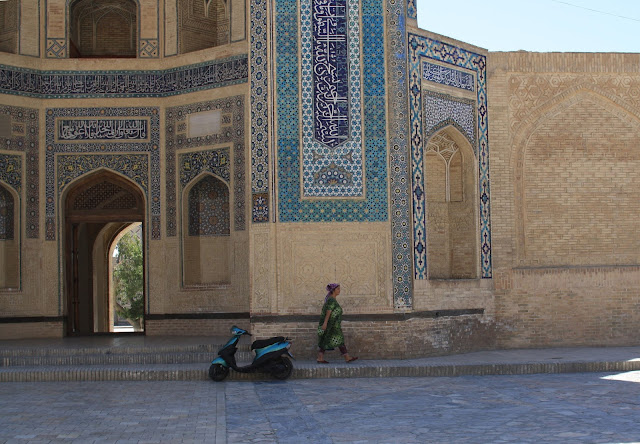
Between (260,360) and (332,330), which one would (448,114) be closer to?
(332,330)

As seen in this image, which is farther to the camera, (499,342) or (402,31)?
(499,342)

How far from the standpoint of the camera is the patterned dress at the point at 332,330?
374 inches

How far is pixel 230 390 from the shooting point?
27.0ft

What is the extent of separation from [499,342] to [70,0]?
26.5 ft

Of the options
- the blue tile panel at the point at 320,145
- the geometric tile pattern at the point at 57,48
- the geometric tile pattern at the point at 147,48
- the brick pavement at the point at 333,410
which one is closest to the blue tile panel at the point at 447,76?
the blue tile panel at the point at 320,145

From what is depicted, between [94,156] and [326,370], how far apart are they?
5.34 meters

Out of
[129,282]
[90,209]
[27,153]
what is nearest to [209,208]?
[90,209]

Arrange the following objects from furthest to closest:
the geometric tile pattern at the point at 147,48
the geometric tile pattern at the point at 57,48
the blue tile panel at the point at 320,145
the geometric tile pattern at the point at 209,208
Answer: the geometric tile pattern at the point at 147,48 → the geometric tile pattern at the point at 57,48 → the geometric tile pattern at the point at 209,208 → the blue tile panel at the point at 320,145

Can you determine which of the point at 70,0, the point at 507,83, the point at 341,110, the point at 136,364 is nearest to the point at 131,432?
the point at 136,364

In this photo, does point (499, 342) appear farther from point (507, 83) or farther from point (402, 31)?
point (402, 31)

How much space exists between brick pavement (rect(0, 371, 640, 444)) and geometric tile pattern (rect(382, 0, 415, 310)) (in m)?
1.54

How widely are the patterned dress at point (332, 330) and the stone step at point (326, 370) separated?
0.23 metres

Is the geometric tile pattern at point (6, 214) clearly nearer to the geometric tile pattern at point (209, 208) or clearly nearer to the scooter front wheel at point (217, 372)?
the geometric tile pattern at point (209, 208)

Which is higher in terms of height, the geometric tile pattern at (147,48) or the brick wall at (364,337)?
the geometric tile pattern at (147,48)
